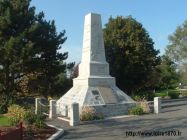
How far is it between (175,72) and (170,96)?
80.9 feet

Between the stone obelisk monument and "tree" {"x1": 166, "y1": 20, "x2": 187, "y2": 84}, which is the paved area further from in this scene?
"tree" {"x1": 166, "y1": 20, "x2": 187, "y2": 84}

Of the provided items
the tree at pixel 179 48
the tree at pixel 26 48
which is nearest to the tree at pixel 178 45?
the tree at pixel 179 48

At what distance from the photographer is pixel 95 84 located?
867 inches

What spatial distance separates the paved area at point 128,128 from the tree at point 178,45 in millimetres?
41137

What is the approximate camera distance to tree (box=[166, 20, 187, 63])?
59031 mm

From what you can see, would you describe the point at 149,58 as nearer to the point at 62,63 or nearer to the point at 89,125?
the point at 62,63

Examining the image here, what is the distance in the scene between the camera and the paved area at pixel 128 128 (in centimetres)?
1366

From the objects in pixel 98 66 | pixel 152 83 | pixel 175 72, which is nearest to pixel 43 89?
pixel 98 66

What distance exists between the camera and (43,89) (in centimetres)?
3209

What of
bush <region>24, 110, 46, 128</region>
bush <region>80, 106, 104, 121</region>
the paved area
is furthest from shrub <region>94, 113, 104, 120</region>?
bush <region>24, 110, 46, 128</region>

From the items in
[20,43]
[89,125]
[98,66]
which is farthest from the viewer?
[20,43]

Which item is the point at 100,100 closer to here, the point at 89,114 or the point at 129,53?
the point at 89,114

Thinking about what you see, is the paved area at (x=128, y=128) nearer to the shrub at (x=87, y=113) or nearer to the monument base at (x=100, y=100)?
the shrub at (x=87, y=113)

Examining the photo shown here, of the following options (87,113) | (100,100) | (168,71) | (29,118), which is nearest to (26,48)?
(100,100)
